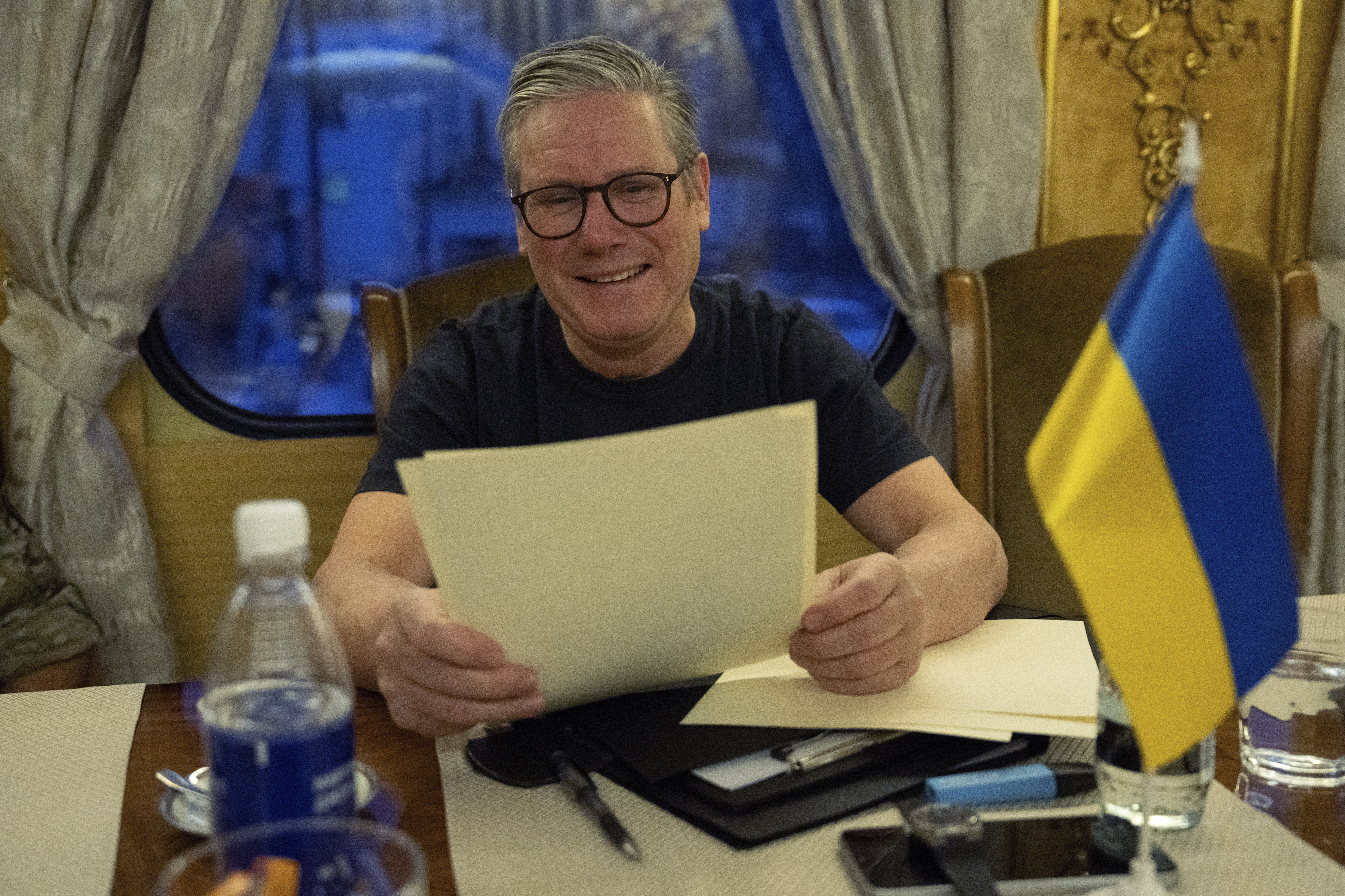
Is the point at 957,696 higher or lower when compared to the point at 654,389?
lower

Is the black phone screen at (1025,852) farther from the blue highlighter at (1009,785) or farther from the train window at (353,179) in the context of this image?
the train window at (353,179)

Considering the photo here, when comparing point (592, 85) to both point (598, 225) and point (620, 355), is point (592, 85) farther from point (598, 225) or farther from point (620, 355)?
point (620, 355)

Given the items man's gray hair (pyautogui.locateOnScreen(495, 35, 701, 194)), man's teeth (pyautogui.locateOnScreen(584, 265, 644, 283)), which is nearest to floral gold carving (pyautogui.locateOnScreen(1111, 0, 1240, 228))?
man's gray hair (pyautogui.locateOnScreen(495, 35, 701, 194))

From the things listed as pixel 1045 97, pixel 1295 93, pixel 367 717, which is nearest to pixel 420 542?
pixel 367 717

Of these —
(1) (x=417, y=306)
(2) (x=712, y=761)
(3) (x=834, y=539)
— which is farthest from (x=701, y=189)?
(3) (x=834, y=539)

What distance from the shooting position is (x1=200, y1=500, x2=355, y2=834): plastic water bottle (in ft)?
2.22

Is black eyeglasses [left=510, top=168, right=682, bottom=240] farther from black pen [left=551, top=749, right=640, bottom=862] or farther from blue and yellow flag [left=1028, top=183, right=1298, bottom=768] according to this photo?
blue and yellow flag [left=1028, top=183, right=1298, bottom=768]

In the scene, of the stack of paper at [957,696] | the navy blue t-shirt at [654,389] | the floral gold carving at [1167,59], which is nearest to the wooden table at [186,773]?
the stack of paper at [957,696]

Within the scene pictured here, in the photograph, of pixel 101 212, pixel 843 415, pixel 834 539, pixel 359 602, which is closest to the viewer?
pixel 359 602

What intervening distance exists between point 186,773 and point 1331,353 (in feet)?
9.22

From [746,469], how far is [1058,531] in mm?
286

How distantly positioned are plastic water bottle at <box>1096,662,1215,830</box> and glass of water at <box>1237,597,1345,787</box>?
147mm

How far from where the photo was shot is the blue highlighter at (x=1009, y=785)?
864 millimetres

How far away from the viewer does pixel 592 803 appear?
0.87 meters
